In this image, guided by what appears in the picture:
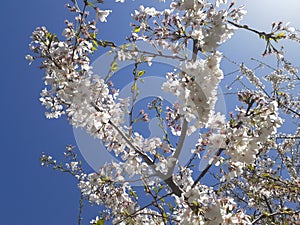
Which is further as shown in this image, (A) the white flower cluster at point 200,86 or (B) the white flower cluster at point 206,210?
(A) the white flower cluster at point 200,86

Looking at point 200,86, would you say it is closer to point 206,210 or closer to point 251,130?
point 251,130

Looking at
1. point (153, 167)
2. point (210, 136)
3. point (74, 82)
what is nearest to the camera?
point (210, 136)

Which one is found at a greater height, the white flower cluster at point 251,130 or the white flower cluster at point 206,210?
the white flower cluster at point 251,130

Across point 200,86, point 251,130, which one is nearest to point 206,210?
point 251,130

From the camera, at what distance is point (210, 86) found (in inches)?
94.6

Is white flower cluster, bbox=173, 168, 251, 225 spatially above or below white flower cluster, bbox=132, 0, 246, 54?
below

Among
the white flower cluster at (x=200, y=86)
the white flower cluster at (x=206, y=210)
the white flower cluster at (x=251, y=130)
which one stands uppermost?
the white flower cluster at (x=200, y=86)

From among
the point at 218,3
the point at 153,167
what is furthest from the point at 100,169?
the point at 218,3

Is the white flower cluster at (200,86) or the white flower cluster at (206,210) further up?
the white flower cluster at (200,86)

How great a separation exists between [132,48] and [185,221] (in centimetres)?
175

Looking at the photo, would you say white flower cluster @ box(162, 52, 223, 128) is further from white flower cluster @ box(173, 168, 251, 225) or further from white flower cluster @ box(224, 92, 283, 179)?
white flower cluster @ box(173, 168, 251, 225)

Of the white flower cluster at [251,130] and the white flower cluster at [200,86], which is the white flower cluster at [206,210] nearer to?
the white flower cluster at [251,130]

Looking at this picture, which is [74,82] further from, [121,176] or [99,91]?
[121,176]

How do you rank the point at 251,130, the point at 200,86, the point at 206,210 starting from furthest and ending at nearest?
1. the point at 251,130
2. the point at 200,86
3. the point at 206,210
